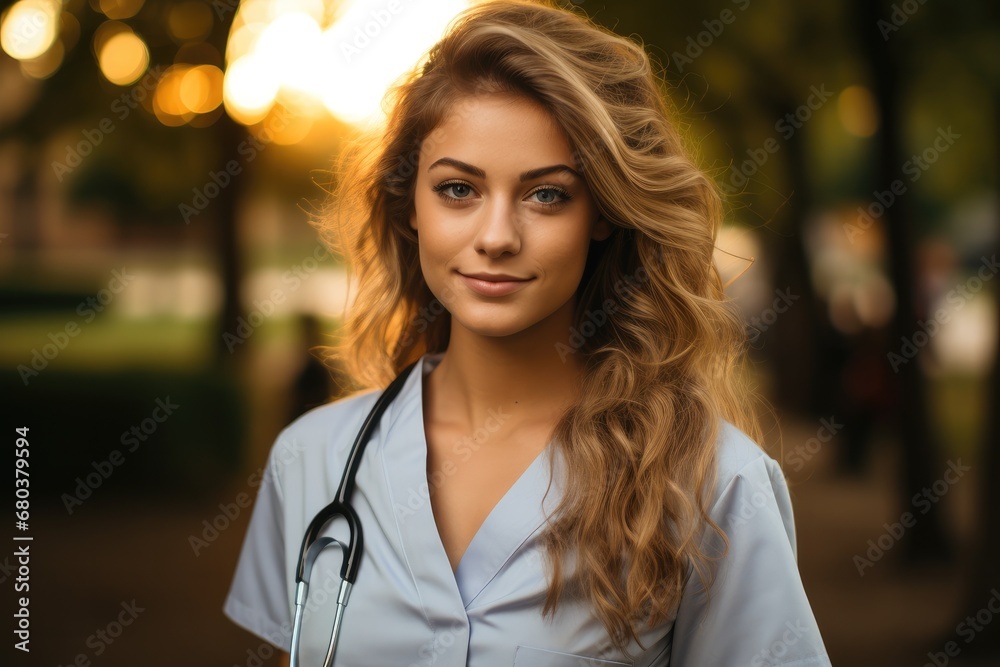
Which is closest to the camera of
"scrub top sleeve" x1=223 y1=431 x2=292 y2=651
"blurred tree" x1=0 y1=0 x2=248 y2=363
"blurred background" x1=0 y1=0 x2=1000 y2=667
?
"scrub top sleeve" x1=223 y1=431 x2=292 y2=651

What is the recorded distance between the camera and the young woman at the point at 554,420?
6.44ft

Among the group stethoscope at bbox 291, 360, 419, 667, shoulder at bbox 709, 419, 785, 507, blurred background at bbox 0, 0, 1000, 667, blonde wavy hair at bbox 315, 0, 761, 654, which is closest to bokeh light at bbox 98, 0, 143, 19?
blurred background at bbox 0, 0, 1000, 667

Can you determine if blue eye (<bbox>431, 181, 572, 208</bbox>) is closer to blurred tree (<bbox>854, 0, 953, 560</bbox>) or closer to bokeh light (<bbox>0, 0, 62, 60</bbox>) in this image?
blurred tree (<bbox>854, 0, 953, 560</bbox>)

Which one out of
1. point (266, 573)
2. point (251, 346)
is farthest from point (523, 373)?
point (251, 346)

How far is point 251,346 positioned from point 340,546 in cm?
1120

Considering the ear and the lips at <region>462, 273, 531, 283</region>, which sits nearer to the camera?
the lips at <region>462, 273, 531, 283</region>

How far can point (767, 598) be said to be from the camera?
1962 millimetres

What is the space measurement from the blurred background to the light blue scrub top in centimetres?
104

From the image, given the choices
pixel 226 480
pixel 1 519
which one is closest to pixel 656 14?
pixel 226 480

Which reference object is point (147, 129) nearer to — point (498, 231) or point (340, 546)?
point (340, 546)

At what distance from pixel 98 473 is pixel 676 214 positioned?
7354mm

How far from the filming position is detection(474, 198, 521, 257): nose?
6.38ft

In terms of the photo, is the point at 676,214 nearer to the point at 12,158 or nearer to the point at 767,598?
the point at 767,598

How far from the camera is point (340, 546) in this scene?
2146 mm
